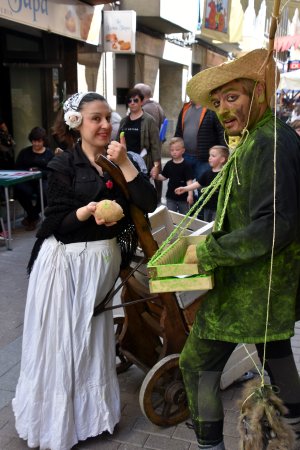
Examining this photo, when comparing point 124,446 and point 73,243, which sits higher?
point 73,243

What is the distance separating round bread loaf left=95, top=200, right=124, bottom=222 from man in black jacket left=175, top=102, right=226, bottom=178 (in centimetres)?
360

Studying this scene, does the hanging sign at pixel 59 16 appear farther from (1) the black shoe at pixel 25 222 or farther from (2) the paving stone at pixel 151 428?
(2) the paving stone at pixel 151 428

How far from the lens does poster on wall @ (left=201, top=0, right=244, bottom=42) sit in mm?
13602

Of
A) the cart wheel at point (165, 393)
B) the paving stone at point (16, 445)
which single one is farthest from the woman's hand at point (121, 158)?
the paving stone at point (16, 445)

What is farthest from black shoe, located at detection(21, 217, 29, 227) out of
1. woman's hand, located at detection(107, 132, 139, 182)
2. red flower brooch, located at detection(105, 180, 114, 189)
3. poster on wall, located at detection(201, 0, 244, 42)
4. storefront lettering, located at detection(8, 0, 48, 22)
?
poster on wall, located at detection(201, 0, 244, 42)

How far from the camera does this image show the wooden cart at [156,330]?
2.50 meters

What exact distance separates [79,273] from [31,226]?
15.5 feet

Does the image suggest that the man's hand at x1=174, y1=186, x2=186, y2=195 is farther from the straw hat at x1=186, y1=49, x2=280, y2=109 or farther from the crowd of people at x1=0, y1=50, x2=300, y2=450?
the straw hat at x1=186, y1=49, x2=280, y2=109

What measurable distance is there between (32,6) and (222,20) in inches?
333

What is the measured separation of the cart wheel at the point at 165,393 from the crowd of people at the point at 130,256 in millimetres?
162

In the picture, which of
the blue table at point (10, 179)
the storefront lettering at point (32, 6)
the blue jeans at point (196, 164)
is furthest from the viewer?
the storefront lettering at point (32, 6)

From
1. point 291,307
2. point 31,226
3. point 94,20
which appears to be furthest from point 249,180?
point 94,20

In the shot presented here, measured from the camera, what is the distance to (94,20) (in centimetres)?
896

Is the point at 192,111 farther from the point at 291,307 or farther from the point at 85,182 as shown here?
the point at 291,307
